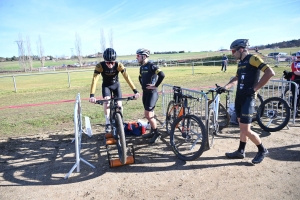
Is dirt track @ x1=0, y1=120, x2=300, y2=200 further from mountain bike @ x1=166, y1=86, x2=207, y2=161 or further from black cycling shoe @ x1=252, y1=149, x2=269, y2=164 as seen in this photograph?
mountain bike @ x1=166, y1=86, x2=207, y2=161

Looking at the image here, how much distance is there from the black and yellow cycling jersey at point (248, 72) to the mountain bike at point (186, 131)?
87cm

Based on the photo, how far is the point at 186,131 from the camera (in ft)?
14.5

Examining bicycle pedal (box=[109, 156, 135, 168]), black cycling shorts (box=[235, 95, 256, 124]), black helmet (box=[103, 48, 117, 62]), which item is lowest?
bicycle pedal (box=[109, 156, 135, 168])

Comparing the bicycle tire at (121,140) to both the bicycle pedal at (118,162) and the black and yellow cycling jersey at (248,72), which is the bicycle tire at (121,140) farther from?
the black and yellow cycling jersey at (248,72)

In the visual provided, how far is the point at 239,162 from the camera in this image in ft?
12.8

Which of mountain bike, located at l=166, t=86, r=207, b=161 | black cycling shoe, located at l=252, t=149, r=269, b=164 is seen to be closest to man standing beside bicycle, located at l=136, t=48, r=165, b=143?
mountain bike, located at l=166, t=86, r=207, b=161

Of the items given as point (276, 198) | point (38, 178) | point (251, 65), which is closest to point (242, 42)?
point (251, 65)

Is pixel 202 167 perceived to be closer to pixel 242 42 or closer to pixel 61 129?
pixel 242 42

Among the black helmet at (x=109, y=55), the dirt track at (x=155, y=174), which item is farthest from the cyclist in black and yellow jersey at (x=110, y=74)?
the dirt track at (x=155, y=174)

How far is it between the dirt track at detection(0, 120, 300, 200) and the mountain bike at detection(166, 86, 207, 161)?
0.68 feet

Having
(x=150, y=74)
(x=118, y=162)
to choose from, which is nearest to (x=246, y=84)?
(x=150, y=74)

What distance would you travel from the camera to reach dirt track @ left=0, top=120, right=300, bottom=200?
312cm

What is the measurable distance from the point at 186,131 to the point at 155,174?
3.84 ft

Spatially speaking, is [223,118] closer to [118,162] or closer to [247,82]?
[247,82]
